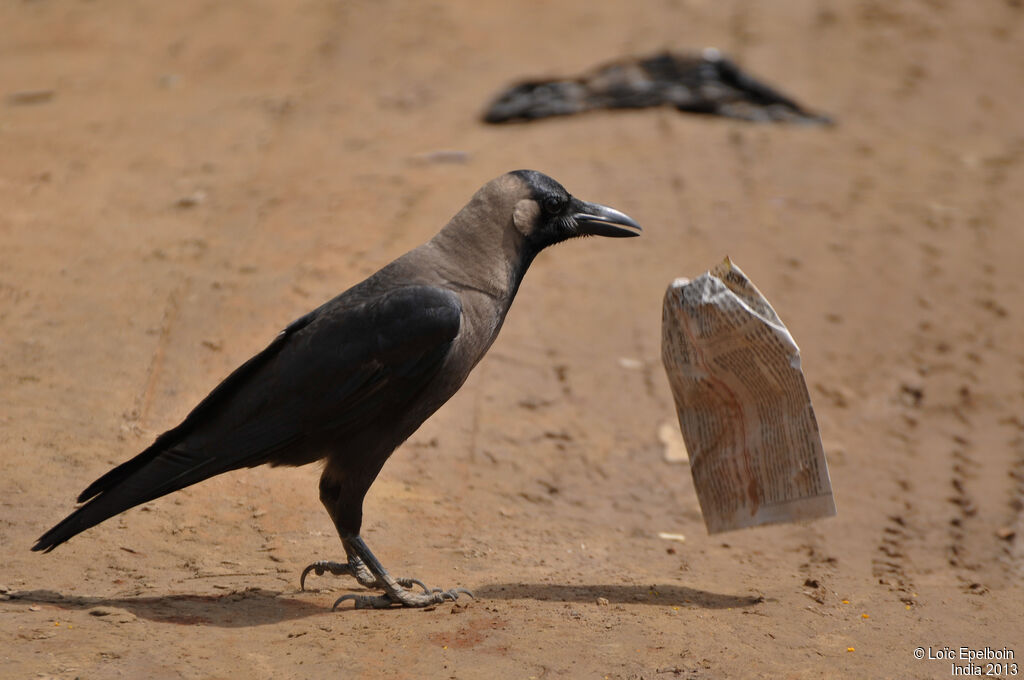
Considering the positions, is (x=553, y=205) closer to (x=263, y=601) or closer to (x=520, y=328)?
(x=263, y=601)

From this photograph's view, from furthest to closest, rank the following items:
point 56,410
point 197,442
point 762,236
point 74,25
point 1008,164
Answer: point 74,25
point 1008,164
point 762,236
point 56,410
point 197,442

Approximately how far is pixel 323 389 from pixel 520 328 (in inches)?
103

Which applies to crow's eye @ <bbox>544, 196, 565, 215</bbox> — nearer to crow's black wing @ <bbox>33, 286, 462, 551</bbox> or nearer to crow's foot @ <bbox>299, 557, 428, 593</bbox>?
crow's black wing @ <bbox>33, 286, 462, 551</bbox>

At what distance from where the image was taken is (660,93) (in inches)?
373

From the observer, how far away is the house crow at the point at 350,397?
3.62m

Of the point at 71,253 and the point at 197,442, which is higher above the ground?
the point at 197,442

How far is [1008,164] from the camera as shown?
8820 mm

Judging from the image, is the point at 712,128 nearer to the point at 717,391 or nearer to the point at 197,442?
the point at 717,391

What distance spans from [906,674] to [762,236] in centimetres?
459

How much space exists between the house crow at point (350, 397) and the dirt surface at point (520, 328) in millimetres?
372

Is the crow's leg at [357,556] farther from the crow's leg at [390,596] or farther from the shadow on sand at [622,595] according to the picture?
the shadow on sand at [622,595]

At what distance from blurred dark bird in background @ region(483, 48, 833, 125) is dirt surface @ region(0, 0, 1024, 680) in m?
0.26

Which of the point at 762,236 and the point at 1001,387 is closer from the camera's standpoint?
the point at 1001,387

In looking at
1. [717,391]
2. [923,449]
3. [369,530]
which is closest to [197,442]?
[369,530]
